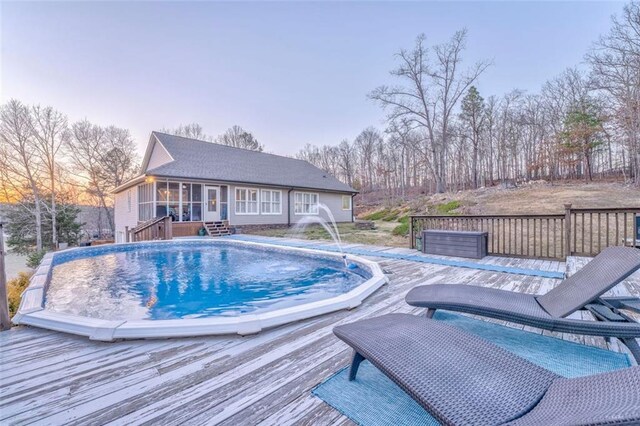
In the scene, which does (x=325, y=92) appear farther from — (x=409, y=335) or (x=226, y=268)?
(x=409, y=335)

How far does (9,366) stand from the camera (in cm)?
209

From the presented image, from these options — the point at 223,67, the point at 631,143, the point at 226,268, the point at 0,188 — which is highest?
the point at 223,67

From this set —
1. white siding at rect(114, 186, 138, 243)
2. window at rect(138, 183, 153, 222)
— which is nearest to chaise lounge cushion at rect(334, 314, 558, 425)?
window at rect(138, 183, 153, 222)

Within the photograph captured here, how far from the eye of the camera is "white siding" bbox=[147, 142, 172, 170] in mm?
14309

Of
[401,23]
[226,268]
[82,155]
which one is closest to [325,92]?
[401,23]

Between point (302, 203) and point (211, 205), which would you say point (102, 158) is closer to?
point (211, 205)

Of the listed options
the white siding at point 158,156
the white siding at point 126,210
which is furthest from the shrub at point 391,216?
the white siding at point 126,210

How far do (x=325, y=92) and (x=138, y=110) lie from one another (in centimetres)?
1004

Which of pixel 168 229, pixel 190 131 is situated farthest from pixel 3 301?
pixel 190 131

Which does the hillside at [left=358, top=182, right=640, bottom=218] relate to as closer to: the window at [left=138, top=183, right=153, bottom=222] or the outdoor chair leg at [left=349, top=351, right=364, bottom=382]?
the outdoor chair leg at [left=349, top=351, right=364, bottom=382]

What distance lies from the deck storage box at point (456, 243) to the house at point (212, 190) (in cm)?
965

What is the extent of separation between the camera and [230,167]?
15320 mm

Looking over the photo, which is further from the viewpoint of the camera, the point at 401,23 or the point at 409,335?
the point at 401,23

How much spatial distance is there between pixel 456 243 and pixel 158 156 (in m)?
14.9
